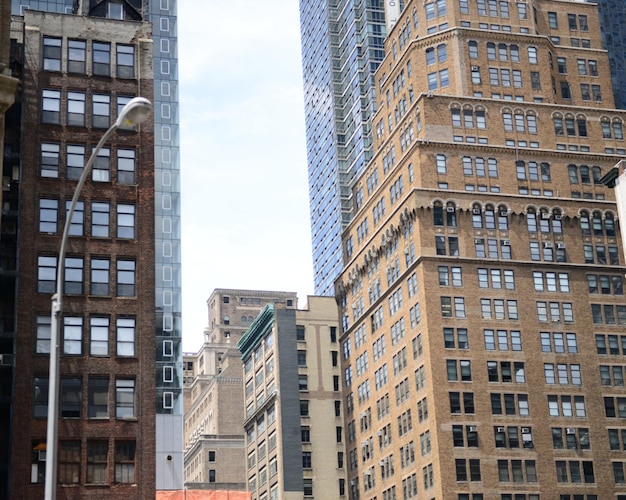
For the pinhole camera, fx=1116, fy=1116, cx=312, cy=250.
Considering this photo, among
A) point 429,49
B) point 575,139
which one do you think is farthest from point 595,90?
point 429,49

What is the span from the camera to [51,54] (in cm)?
7050

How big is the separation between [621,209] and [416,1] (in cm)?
6289

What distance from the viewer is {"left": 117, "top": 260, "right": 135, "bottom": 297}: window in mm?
67062

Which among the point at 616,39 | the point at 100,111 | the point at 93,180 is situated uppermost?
the point at 616,39

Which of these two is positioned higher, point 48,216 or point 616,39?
point 616,39

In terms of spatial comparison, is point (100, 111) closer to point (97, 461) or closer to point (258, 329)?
point (97, 461)

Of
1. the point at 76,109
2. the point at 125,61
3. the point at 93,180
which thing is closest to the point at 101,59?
the point at 125,61

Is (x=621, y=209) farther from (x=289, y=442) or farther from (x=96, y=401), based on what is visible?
(x=289, y=442)

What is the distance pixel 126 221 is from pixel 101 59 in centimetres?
1105

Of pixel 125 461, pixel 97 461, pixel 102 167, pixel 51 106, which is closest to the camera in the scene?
pixel 97 461

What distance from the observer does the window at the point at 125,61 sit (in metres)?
71.6

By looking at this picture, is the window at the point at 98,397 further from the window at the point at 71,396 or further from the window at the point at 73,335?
the window at the point at 73,335

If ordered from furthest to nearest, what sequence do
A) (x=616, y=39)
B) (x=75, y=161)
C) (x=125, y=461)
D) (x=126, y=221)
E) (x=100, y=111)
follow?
(x=616, y=39) < (x=100, y=111) < (x=75, y=161) < (x=126, y=221) < (x=125, y=461)

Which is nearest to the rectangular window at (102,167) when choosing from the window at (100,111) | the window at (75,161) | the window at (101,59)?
the window at (75,161)
